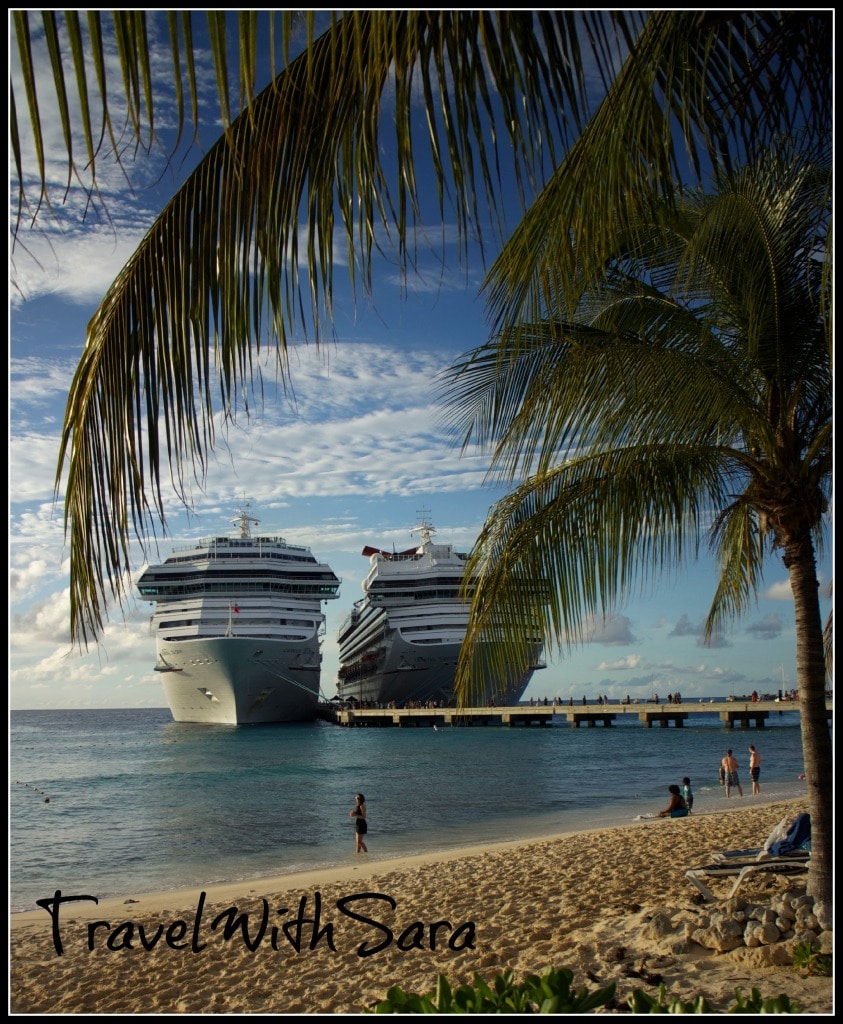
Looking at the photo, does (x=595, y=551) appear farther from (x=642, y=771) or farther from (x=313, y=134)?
(x=642, y=771)

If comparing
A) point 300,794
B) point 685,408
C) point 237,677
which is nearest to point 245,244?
point 685,408

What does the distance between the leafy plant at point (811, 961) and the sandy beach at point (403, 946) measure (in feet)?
0.15

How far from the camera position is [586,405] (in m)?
3.60

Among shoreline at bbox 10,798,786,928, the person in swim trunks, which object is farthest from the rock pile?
the person in swim trunks

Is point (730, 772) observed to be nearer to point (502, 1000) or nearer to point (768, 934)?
point (768, 934)

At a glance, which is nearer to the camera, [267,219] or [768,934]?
[267,219]

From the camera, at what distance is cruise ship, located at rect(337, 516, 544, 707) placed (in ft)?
105

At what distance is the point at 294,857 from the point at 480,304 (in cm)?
1243

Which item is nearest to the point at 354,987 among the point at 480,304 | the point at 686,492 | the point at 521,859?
the point at 686,492

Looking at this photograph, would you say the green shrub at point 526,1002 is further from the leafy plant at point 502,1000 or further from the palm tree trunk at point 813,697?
the palm tree trunk at point 813,697

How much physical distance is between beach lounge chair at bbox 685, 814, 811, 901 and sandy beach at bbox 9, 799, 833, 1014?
0.39 feet

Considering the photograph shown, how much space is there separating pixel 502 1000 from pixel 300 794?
22.6 meters

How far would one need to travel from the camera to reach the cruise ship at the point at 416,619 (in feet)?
105

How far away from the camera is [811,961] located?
3227 mm
